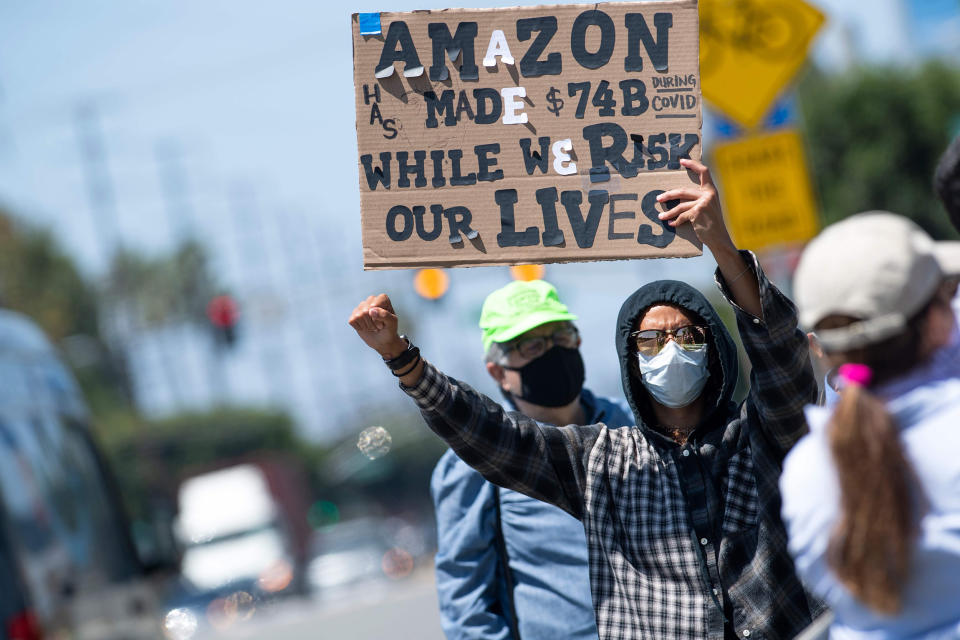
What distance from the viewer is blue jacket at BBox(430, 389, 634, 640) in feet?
13.8

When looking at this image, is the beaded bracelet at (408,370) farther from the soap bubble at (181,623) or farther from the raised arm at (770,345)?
the soap bubble at (181,623)

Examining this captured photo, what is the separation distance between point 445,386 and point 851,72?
33.9 meters

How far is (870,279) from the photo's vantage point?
241cm

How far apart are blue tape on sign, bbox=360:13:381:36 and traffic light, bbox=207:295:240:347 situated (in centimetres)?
2025

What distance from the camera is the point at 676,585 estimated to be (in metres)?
3.40

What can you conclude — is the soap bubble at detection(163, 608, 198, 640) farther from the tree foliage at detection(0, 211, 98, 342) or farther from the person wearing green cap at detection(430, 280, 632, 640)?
the tree foliage at detection(0, 211, 98, 342)

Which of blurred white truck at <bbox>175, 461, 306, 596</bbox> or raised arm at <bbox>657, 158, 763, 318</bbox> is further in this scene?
blurred white truck at <bbox>175, 461, 306, 596</bbox>

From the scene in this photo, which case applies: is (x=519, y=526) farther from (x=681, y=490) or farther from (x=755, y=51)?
(x=755, y=51)

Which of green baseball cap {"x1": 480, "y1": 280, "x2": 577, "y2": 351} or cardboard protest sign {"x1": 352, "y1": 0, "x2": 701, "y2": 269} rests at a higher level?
cardboard protest sign {"x1": 352, "y1": 0, "x2": 701, "y2": 269}

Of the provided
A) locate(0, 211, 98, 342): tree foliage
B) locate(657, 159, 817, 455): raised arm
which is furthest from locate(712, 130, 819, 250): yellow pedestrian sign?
locate(0, 211, 98, 342): tree foliage

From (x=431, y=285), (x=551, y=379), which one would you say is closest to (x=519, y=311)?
(x=551, y=379)

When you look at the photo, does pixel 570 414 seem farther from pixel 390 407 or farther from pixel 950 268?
pixel 390 407

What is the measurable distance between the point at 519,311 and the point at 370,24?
1.08m

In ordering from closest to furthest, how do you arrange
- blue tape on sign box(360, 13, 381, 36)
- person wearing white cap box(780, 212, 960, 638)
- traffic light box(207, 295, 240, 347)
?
person wearing white cap box(780, 212, 960, 638) < blue tape on sign box(360, 13, 381, 36) < traffic light box(207, 295, 240, 347)
